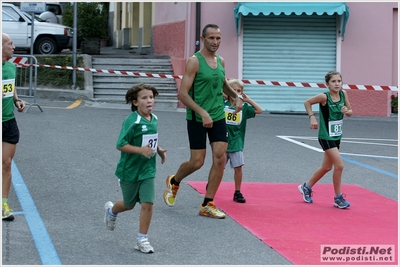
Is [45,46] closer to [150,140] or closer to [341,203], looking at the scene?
[341,203]

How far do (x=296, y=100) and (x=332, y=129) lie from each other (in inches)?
499

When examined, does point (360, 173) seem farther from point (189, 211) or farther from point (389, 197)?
point (189, 211)

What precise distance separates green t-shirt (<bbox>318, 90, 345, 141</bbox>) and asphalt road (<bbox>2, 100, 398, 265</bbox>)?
130 centimetres

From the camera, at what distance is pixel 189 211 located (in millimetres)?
7605

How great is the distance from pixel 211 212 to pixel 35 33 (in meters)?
16.9

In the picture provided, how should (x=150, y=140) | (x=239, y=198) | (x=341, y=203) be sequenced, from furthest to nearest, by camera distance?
(x=239, y=198)
(x=341, y=203)
(x=150, y=140)

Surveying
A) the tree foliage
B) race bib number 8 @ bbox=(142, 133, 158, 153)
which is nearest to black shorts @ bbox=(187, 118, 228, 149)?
race bib number 8 @ bbox=(142, 133, 158, 153)

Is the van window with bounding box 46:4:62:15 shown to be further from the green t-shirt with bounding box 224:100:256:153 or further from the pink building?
the green t-shirt with bounding box 224:100:256:153

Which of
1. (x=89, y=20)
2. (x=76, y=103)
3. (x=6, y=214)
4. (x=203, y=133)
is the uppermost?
(x=89, y=20)

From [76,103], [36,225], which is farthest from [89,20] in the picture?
[36,225]

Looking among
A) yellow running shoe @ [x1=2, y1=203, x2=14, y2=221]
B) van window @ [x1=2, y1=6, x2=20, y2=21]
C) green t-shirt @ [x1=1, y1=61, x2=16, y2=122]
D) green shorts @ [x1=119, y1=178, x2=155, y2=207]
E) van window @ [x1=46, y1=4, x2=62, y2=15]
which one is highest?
van window @ [x1=46, y1=4, x2=62, y2=15]

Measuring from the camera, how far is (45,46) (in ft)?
75.8

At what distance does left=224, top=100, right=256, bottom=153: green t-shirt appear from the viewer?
823 centimetres

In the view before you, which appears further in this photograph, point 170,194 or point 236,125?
point 236,125
